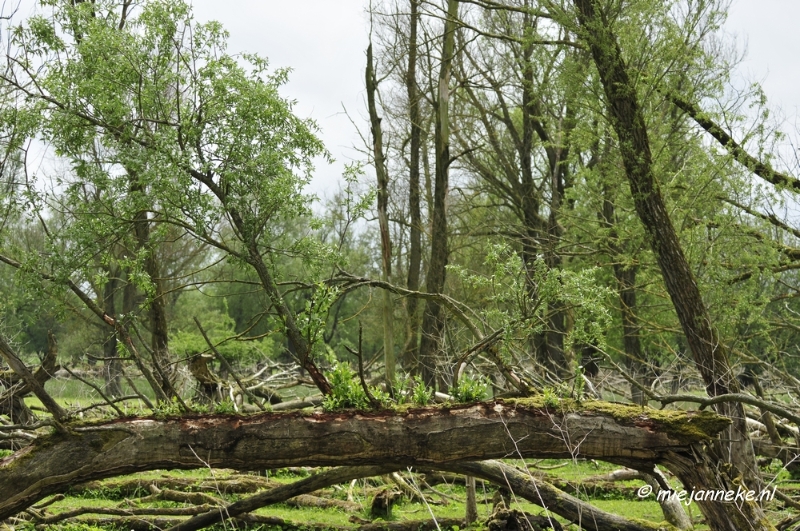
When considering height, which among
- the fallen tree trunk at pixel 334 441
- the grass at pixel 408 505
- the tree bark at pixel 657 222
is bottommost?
the grass at pixel 408 505

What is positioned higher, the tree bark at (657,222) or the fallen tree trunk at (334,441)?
the tree bark at (657,222)

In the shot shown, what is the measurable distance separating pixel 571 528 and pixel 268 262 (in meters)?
3.98

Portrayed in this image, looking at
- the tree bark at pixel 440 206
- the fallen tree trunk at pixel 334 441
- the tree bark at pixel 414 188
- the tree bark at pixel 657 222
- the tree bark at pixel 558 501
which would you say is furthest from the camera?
the tree bark at pixel 414 188

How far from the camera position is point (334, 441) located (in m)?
5.72

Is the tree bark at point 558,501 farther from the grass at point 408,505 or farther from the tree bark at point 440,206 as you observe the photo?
the tree bark at point 440,206

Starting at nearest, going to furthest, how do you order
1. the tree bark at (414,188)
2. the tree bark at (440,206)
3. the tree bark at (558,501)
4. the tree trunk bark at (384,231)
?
the tree bark at (558,501), the tree trunk bark at (384,231), the tree bark at (440,206), the tree bark at (414,188)

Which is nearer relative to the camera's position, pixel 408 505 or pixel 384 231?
pixel 408 505

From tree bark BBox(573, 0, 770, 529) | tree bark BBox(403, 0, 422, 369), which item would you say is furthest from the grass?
tree bark BBox(403, 0, 422, 369)

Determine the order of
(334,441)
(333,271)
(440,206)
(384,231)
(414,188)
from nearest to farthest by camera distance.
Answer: (334,441) → (333,271) → (384,231) → (440,206) → (414,188)

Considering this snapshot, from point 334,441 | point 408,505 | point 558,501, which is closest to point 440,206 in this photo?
point 408,505

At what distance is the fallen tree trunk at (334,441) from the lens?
5.58m

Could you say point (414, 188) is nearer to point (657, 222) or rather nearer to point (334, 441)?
point (657, 222)

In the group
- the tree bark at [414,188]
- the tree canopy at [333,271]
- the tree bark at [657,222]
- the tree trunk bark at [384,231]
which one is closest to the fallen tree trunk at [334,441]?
the tree canopy at [333,271]

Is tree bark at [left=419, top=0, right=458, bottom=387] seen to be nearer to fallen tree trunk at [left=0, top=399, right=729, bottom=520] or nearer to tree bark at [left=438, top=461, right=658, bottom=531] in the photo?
tree bark at [left=438, top=461, right=658, bottom=531]
